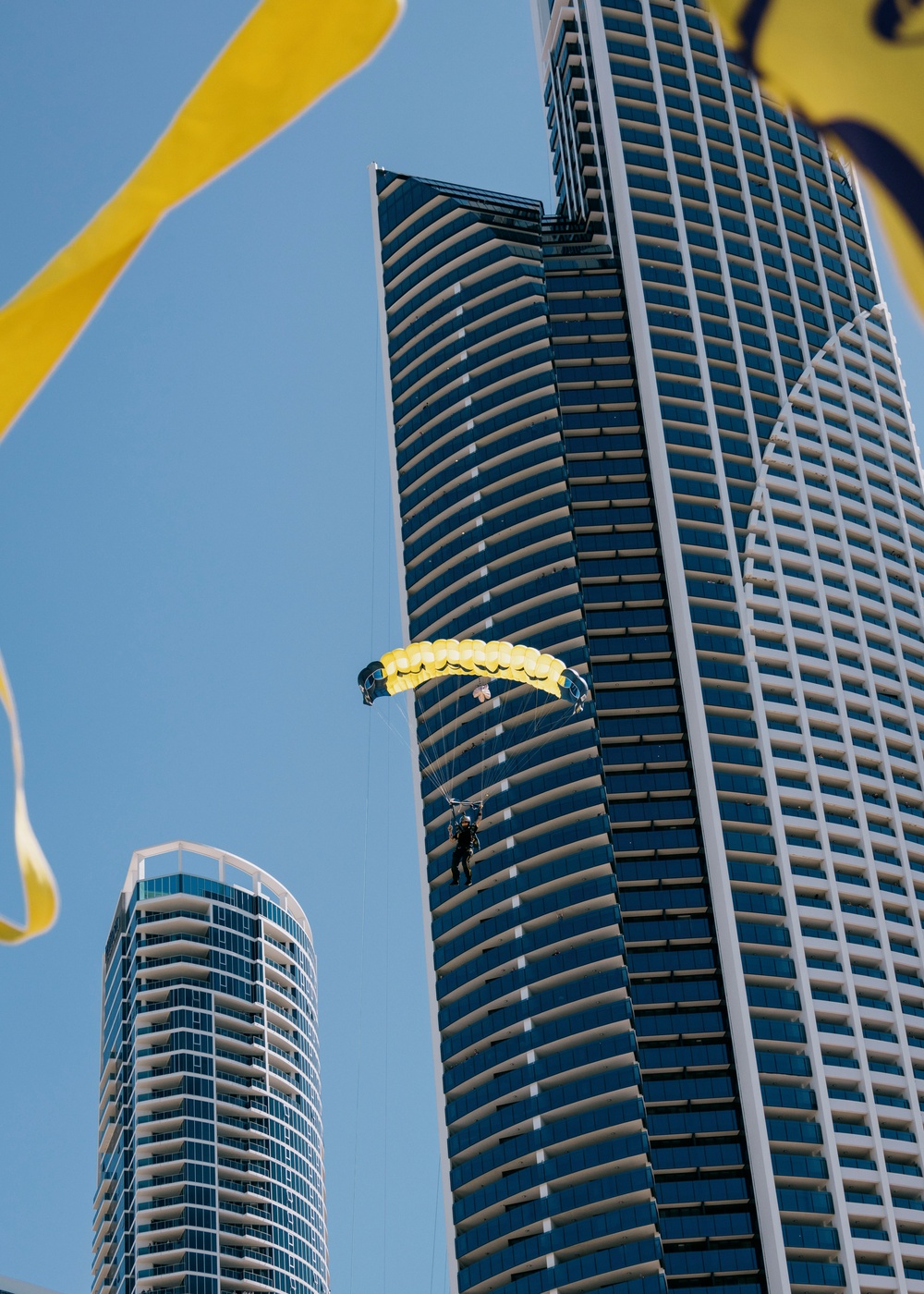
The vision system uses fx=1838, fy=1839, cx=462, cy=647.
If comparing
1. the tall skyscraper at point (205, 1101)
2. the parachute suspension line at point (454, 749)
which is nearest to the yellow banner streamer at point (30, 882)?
the parachute suspension line at point (454, 749)

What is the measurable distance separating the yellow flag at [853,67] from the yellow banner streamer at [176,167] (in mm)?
835

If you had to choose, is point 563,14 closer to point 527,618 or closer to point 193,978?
point 527,618

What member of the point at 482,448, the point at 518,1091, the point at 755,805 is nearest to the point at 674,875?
the point at 755,805

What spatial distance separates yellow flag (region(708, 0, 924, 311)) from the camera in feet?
11.1

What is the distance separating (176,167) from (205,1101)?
15305 centimetres

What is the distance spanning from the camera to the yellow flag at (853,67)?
11.1 ft

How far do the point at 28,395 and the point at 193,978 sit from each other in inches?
6246

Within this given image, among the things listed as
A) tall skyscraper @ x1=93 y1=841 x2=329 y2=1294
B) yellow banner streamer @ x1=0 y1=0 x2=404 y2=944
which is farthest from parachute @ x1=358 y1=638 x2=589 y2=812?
yellow banner streamer @ x1=0 y1=0 x2=404 y2=944

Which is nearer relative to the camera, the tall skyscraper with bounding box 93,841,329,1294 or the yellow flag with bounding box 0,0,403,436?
the yellow flag with bounding box 0,0,403,436

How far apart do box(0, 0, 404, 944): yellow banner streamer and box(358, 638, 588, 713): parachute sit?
52613mm

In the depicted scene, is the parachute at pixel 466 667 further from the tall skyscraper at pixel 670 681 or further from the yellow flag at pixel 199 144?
the yellow flag at pixel 199 144

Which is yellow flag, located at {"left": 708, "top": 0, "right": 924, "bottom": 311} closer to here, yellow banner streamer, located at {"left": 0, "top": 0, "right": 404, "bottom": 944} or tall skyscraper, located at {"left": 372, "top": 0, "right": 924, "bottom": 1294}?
yellow banner streamer, located at {"left": 0, "top": 0, "right": 404, "bottom": 944}

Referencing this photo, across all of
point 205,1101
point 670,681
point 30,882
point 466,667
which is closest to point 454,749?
point 670,681

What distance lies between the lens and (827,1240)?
325ft
